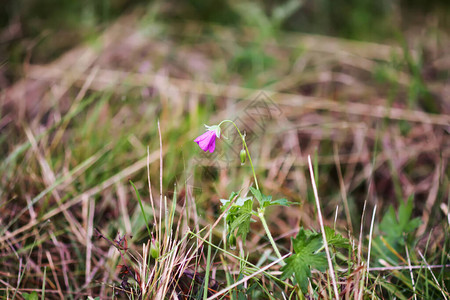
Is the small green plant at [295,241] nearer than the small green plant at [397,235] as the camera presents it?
Yes

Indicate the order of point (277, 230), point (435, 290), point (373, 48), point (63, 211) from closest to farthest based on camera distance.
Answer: point (435, 290)
point (63, 211)
point (277, 230)
point (373, 48)

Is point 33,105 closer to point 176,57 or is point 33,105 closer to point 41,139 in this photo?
point 41,139

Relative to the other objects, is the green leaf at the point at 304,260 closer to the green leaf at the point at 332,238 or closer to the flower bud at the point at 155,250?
the green leaf at the point at 332,238

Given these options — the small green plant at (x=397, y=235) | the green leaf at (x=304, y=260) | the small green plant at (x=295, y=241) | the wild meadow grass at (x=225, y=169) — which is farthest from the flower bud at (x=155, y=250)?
the small green plant at (x=397, y=235)

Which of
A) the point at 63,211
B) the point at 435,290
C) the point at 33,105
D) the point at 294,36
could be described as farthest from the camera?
the point at 294,36

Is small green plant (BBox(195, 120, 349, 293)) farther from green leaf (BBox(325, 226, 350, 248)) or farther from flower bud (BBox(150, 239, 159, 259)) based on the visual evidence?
flower bud (BBox(150, 239, 159, 259))

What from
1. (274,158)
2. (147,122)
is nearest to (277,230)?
(274,158)

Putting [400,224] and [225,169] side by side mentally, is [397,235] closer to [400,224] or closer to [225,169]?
[400,224]

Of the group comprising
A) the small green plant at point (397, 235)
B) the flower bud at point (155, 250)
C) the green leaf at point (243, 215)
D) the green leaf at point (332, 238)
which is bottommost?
the small green plant at point (397, 235)
